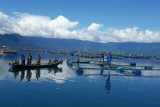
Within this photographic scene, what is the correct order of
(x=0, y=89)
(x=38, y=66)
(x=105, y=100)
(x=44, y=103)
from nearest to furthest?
(x=44, y=103) → (x=105, y=100) → (x=0, y=89) → (x=38, y=66)

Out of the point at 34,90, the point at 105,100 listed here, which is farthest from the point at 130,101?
the point at 34,90

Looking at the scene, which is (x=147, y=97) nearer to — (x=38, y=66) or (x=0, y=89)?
(x=0, y=89)

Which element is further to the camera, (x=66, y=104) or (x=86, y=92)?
(x=86, y=92)

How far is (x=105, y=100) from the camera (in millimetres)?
15398

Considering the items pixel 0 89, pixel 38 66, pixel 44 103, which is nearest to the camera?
pixel 44 103

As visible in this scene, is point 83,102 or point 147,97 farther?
point 147,97

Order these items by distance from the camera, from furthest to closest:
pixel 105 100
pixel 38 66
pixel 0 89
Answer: pixel 38 66, pixel 0 89, pixel 105 100

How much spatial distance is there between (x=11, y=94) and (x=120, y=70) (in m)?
26.3

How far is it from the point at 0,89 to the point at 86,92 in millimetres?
9180

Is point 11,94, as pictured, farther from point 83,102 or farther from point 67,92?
point 83,102

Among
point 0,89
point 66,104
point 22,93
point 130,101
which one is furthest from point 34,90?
point 130,101

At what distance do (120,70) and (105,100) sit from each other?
22.4m

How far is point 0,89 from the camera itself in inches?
678

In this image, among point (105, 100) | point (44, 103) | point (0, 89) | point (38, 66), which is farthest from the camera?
point (38, 66)
